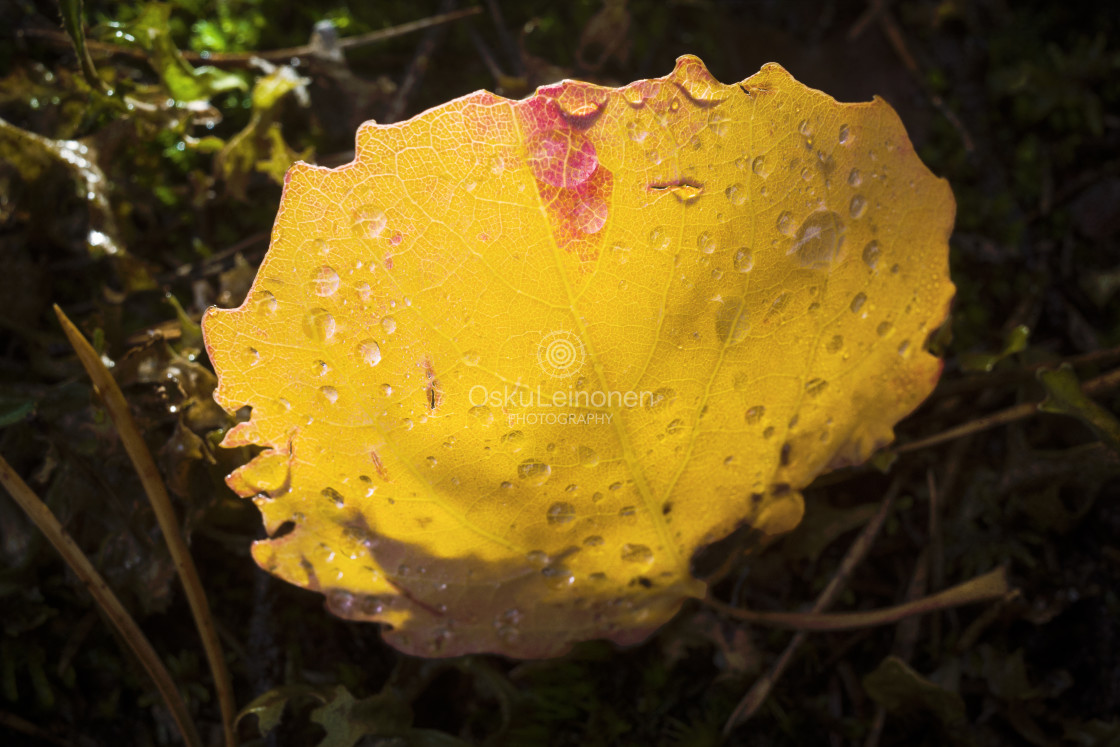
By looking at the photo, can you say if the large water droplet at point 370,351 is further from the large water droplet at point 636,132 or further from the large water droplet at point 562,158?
the large water droplet at point 636,132

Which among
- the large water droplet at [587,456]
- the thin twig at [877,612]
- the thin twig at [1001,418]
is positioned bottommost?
the thin twig at [877,612]

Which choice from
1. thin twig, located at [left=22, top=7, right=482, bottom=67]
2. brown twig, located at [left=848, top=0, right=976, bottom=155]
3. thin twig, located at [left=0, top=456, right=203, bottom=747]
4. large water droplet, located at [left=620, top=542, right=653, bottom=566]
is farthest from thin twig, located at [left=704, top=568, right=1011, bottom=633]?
thin twig, located at [left=22, top=7, right=482, bottom=67]

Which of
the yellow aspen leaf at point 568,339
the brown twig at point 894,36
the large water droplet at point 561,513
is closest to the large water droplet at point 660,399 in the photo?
the yellow aspen leaf at point 568,339

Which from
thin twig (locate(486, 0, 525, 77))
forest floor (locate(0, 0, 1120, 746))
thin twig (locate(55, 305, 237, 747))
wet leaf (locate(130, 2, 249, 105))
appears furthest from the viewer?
thin twig (locate(486, 0, 525, 77))

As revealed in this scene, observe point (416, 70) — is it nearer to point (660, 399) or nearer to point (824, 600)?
point (660, 399)

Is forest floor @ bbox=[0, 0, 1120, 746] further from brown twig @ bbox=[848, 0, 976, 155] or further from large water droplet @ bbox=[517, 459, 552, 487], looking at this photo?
large water droplet @ bbox=[517, 459, 552, 487]

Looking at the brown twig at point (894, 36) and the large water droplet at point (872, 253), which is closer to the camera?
the large water droplet at point (872, 253)
